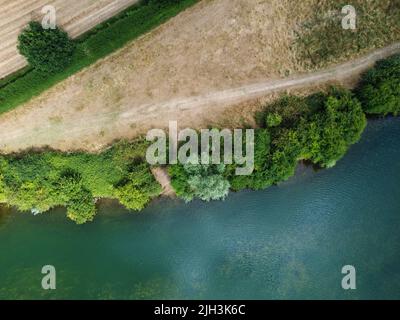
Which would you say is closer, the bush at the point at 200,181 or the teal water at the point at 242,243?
the bush at the point at 200,181

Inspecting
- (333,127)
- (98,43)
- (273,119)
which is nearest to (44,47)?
(98,43)

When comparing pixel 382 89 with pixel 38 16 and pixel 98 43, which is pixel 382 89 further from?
pixel 38 16

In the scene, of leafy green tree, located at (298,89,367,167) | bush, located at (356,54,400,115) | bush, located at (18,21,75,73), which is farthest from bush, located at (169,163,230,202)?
bush, located at (356,54,400,115)

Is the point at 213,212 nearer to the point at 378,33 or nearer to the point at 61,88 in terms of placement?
the point at 61,88

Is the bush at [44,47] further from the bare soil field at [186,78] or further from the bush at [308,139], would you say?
the bush at [308,139]

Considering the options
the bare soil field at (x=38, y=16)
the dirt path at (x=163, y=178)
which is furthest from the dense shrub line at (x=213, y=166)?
the bare soil field at (x=38, y=16)
